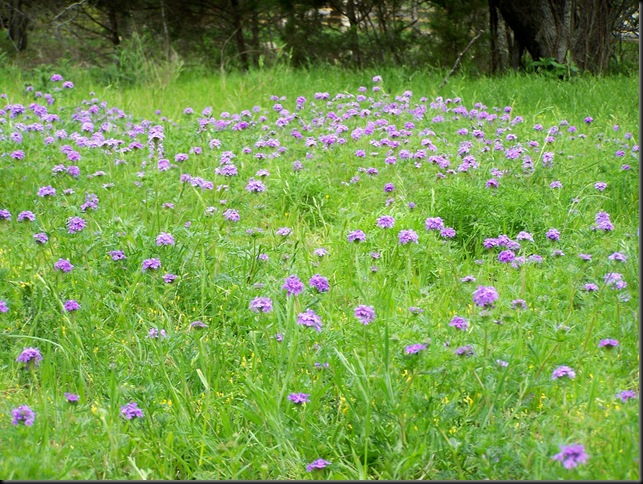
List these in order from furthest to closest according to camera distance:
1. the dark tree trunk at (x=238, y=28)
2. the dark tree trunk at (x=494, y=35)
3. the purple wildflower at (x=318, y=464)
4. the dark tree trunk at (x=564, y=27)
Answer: the dark tree trunk at (x=238, y=28), the dark tree trunk at (x=494, y=35), the dark tree trunk at (x=564, y=27), the purple wildflower at (x=318, y=464)

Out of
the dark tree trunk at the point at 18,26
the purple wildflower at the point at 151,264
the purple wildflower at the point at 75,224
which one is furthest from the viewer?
the dark tree trunk at the point at 18,26

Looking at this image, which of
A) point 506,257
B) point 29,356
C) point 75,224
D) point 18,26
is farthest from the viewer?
point 18,26

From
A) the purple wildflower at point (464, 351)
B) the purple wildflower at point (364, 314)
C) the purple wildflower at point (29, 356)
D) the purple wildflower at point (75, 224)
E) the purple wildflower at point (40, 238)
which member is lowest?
the purple wildflower at point (29, 356)

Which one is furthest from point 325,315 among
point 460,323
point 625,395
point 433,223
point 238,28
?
point 238,28

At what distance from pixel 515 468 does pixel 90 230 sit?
2512 millimetres

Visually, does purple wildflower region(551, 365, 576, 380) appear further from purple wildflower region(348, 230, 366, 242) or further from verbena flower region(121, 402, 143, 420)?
verbena flower region(121, 402, 143, 420)

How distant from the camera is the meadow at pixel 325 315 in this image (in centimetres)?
208

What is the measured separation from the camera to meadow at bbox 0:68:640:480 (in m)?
2.08

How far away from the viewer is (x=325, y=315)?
2939mm

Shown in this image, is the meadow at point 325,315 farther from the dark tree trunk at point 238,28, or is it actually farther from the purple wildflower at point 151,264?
the dark tree trunk at point 238,28

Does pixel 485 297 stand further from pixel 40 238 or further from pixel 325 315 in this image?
pixel 40 238

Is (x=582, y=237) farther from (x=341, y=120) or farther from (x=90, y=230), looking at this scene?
(x=341, y=120)

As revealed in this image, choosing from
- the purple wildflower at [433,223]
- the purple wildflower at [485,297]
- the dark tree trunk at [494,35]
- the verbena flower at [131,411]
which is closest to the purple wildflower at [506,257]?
the purple wildflower at [433,223]

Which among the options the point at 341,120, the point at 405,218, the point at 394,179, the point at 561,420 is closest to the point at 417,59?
the point at 341,120
